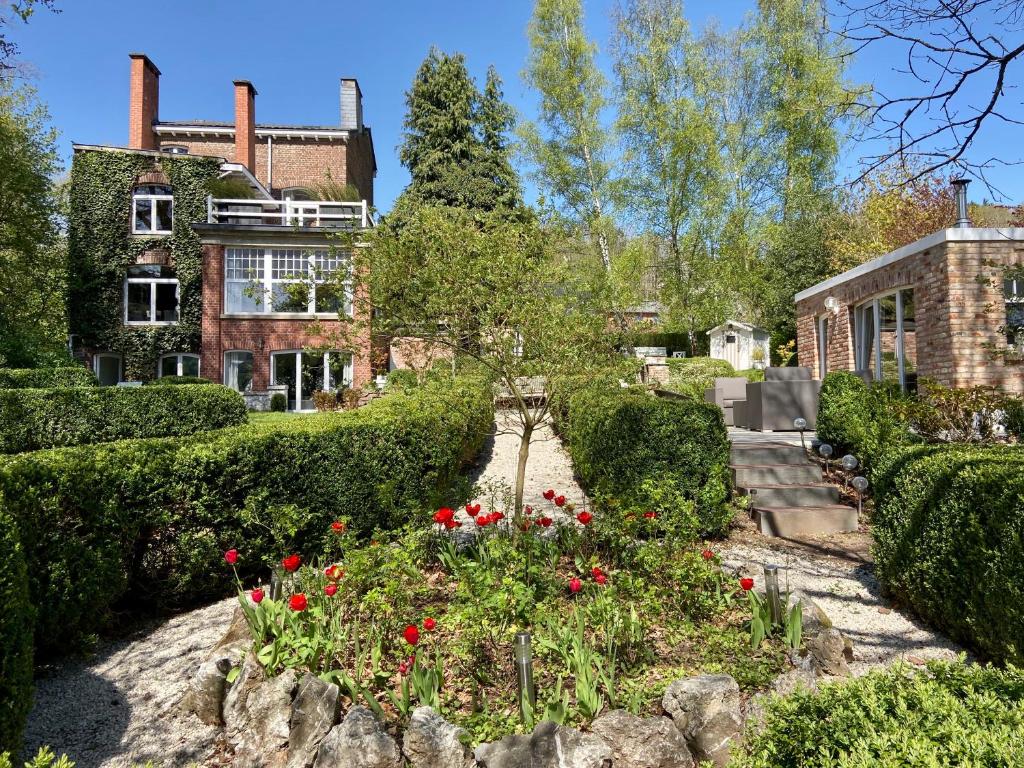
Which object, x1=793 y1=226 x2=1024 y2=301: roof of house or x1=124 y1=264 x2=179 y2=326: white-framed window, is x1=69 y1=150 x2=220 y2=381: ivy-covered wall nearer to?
x1=124 y1=264 x2=179 y2=326: white-framed window

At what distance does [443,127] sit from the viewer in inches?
958

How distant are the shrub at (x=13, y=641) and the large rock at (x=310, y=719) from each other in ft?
3.53

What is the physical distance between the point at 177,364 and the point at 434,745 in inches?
853

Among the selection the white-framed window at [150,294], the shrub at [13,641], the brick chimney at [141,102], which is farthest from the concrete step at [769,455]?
the brick chimney at [141,102]

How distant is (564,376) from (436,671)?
249 cm

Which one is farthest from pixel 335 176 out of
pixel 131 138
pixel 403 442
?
pixel 403 442

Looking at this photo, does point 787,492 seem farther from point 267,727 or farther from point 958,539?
point 267,727

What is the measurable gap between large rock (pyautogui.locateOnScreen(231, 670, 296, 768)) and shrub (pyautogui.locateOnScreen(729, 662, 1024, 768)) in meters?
2.03

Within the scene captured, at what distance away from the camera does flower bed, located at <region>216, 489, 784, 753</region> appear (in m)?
2.70

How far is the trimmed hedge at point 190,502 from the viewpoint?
3.49 metres

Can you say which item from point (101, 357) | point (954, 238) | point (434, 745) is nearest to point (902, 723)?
point (434, 745)

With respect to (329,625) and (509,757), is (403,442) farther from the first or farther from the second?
(509,757)

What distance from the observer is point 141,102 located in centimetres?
2372

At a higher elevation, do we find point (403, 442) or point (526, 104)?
point (526, 104)
